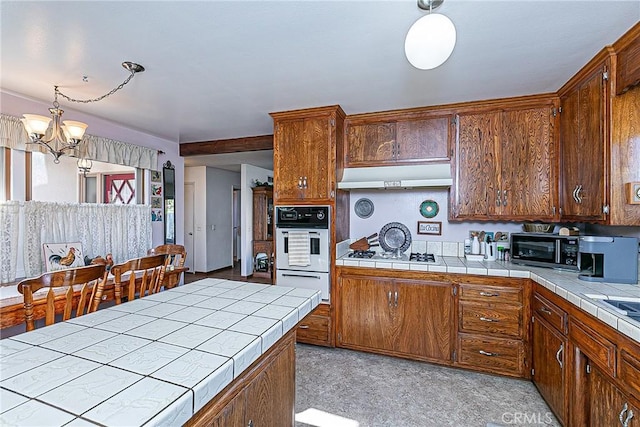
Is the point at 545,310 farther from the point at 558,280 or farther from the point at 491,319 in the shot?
the point at 491,319

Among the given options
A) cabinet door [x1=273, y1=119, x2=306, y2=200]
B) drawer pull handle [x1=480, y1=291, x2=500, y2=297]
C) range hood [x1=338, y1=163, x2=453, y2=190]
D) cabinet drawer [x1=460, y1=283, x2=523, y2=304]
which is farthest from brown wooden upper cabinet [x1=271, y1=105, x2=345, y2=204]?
drawer pull handle [x1=480, y1=291, x2=500, y2=297]

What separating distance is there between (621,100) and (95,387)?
2.94 metres

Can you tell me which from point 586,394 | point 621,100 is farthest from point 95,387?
point 621,100

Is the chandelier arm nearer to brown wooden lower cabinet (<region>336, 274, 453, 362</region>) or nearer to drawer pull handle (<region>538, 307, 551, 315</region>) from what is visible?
brown wooden lower cabinet (<region>336, 274, 453, 362</region>)

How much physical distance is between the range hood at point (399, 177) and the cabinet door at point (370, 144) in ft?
0.31

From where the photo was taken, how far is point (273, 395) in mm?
1195

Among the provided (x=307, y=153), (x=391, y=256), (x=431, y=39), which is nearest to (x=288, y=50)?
(x=431, y=39)

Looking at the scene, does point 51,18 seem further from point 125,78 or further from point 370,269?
point 370,269

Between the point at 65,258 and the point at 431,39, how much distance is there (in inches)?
140

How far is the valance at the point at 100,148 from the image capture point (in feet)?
8.33

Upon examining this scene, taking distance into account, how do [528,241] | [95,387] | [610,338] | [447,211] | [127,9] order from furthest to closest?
[447,211] < [528,241] < [127,9] < [610,338] < [95,387]

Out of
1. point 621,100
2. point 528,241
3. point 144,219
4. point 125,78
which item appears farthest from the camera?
point 144,219

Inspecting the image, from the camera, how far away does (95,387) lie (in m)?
0.70

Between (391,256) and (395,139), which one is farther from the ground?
(395,139)
